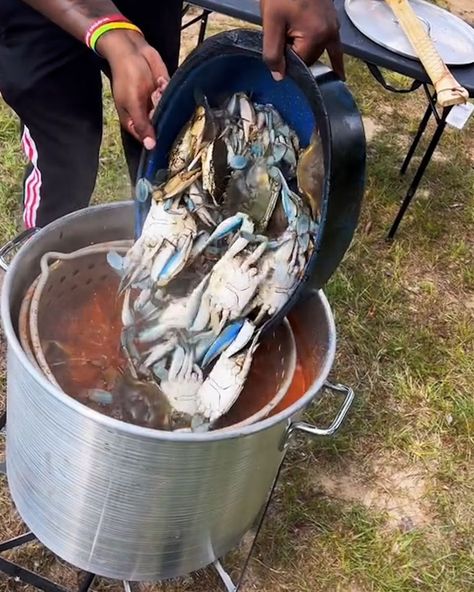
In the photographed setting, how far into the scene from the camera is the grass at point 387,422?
168cm

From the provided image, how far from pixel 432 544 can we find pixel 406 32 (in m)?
1.39

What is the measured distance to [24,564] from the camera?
5.15 ft

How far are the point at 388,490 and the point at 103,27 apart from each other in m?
1.21

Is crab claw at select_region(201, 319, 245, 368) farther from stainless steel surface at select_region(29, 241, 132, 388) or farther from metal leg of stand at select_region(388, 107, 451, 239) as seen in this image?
metal leg of stand at select_region(388, 107, 451, 239)

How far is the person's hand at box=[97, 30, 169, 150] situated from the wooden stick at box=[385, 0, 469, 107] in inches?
40.8

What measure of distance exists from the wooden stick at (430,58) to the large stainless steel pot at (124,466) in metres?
0.96

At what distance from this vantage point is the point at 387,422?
6.55 ft

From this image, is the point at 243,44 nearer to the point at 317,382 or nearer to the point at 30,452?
the point at 317,382

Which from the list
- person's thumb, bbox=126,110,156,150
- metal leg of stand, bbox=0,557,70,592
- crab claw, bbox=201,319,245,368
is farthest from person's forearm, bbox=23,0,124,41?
metal leg of stand, bbox=0,557,70,592

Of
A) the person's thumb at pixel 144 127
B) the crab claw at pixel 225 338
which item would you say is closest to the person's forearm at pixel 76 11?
the person's thumb at pixel 144 127

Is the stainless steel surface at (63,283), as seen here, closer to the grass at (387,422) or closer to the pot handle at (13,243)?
the pot handle at (13,243)

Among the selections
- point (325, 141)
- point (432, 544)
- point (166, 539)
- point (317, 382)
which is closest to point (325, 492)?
point (432, 544)

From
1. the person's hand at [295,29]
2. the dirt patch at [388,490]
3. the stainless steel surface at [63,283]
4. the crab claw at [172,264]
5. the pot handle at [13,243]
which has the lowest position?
the dirt patch at [388,490]

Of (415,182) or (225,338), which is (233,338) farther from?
(415,182)
